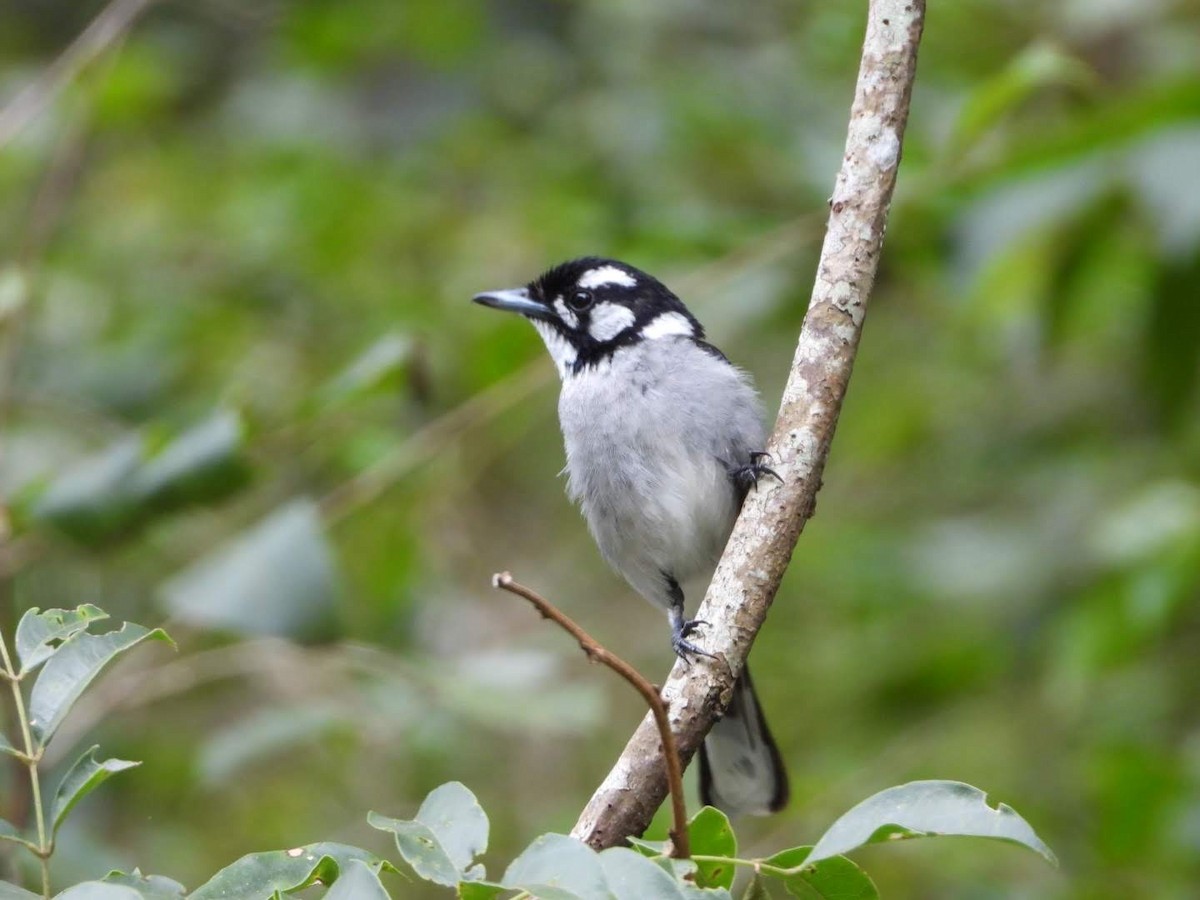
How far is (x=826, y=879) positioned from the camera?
1.83 meters

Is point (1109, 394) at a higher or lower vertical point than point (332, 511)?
higher

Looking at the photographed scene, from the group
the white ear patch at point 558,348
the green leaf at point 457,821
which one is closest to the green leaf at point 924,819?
the green leaf at point 457,821

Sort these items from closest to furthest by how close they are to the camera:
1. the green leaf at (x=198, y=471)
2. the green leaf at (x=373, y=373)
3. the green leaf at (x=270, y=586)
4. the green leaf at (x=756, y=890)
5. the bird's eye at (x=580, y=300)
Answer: the green leaf at (x=756, y=890) → the green leaf at (x=270, y=586) → the green leaf at (x=198, y=471) → the green leaf at (x=373, y=373) → the bird's eye at (x=580, y=300)

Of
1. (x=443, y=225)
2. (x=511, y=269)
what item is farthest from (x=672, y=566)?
(x=443, y=225)

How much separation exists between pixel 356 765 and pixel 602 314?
2.86 m

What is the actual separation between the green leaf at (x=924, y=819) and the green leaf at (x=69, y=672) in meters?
0.86

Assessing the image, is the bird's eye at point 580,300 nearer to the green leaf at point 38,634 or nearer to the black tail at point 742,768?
the black tail at point 742,768

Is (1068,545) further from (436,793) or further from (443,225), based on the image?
(436,793)

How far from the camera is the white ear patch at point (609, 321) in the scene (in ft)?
14.3

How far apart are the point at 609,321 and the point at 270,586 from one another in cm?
153

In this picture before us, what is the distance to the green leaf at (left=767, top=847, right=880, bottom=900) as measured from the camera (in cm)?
181

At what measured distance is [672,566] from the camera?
4.18 m

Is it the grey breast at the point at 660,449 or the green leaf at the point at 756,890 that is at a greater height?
the grey breast at the point at 660,449

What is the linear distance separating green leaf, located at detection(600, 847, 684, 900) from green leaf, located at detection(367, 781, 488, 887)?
0.59 ft
